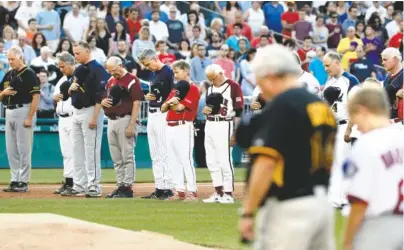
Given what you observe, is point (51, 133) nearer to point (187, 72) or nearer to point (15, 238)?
point (187, 72)

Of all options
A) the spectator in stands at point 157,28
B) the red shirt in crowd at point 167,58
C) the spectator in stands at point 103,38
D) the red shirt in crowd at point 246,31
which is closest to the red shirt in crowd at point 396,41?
the red shirt in crowd at point 246,31

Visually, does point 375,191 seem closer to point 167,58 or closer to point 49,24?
point 167,58

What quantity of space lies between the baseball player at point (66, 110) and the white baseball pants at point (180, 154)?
2.11m

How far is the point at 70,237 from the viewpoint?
10.5 m

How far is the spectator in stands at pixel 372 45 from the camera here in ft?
86.8

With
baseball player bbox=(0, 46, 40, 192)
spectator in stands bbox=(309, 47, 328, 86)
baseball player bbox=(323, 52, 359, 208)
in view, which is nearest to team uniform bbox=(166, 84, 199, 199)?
baseball player bbox=(323, 52, 359, 208)

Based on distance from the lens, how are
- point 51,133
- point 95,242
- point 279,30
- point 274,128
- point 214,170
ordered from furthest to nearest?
point 279,30, point 51,133, point 214,170, point 95,242, point 274,128

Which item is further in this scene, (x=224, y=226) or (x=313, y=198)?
(x=224, y=226)

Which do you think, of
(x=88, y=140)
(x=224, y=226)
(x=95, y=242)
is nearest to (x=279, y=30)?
(x=88, y=140)

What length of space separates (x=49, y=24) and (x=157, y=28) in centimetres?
273

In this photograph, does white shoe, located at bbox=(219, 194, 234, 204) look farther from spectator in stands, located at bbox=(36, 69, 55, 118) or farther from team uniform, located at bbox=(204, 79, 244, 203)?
spectator in stands, located at bbox=(36, 69, 55, 118)

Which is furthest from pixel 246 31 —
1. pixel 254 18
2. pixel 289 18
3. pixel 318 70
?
pixel 318 70

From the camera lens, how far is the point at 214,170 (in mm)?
15633

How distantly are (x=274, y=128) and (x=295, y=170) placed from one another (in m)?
0.29
